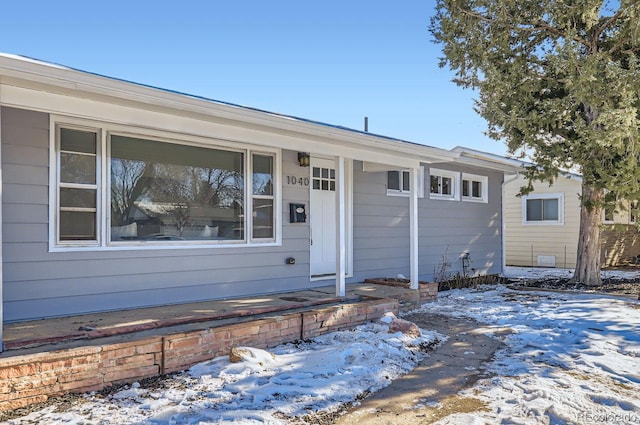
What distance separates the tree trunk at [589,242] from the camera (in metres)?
11.1

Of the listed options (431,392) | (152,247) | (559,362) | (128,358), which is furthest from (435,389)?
(152,247)

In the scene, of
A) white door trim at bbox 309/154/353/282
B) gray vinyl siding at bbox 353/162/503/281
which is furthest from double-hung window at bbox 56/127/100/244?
gray vinyl siding at bbox 353/162/503/281

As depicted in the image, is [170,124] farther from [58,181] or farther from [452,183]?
[452,183]

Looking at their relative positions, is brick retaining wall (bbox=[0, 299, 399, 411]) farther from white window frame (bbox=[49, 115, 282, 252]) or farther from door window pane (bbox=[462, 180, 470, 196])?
door window pane (bbox=[462, 180, 470, 196])

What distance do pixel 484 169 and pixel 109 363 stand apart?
10.4 meters

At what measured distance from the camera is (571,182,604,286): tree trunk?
11141 millimetres

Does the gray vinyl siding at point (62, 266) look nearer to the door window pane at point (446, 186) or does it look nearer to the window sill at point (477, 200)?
the door window pane at point (446, 186)

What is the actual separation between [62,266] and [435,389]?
4156mm

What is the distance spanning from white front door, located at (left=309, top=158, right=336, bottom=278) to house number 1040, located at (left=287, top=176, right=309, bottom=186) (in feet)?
0.76

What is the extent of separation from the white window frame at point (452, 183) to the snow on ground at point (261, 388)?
5817 millimetres

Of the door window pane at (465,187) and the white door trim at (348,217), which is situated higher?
the door window pane at (465,187)

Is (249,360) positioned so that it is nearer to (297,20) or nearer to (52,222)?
(52,222)

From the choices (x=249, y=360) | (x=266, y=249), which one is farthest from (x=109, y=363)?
(x=266, y=249)

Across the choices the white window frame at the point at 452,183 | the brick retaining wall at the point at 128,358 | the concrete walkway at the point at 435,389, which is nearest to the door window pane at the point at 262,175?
the brick retaining wall at the point at 128,358
